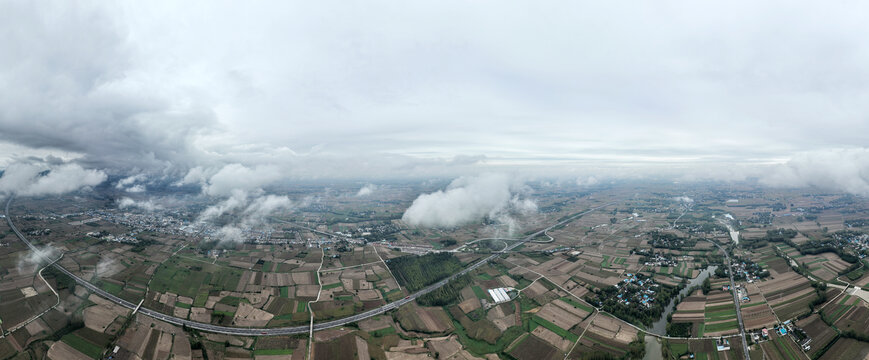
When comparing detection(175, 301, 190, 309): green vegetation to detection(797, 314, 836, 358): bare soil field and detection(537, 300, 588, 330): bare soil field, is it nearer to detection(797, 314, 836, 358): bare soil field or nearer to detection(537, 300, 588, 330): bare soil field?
detection(537, 300, 588, 330): bare soil field

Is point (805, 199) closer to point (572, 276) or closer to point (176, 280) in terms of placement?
point (572, 276)

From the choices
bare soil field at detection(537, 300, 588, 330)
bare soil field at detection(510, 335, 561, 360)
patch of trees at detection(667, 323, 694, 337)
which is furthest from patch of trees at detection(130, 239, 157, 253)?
patch of trees at detection(667, 323, 694, 337)

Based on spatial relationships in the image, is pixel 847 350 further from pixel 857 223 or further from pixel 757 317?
pixel 857 223

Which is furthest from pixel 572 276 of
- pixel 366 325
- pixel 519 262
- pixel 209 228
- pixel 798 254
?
pixel 209 228

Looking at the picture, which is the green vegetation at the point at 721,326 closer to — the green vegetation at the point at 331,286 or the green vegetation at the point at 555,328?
the green vegetation at the point at 555,328

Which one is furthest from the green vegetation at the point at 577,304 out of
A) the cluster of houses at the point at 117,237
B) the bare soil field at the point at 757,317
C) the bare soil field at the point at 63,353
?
the cluster of houses at the point at 117,237
